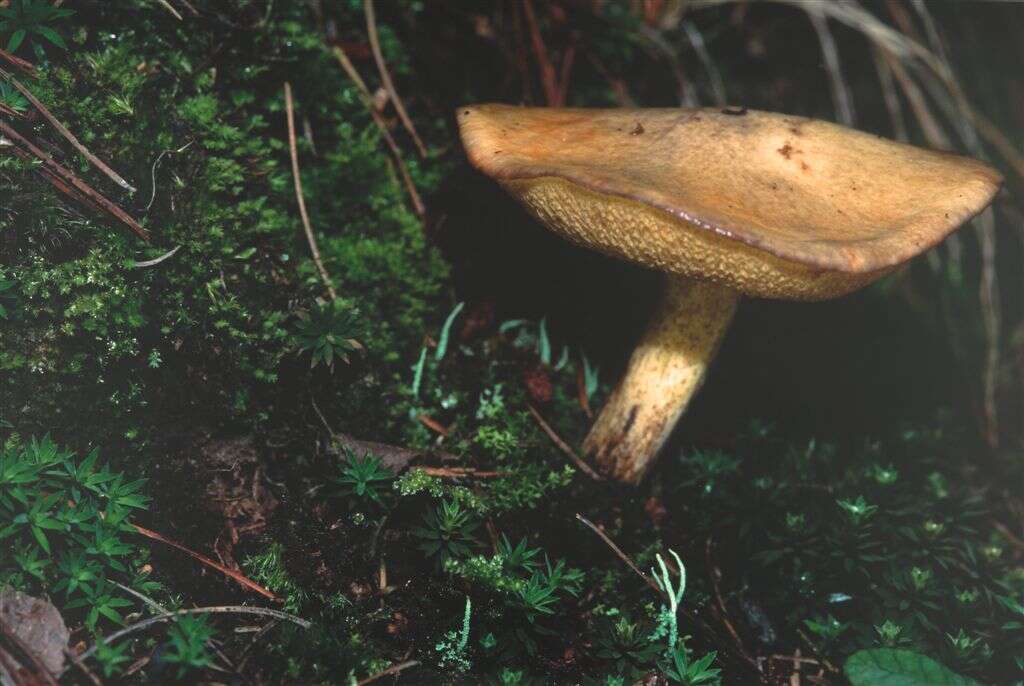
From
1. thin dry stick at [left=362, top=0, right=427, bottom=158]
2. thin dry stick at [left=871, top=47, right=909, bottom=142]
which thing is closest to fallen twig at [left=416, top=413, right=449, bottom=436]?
thin dry stick at [left=362, top=0, right=427, bottom=158]

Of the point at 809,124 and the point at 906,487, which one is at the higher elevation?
the point at 809,124

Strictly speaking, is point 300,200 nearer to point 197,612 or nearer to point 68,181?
point 68,181

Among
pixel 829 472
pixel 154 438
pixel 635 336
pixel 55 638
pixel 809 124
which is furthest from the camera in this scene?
pixel 635 336

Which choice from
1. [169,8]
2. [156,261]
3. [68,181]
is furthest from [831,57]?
[68,181]

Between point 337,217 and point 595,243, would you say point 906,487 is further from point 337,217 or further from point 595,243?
point 337,217

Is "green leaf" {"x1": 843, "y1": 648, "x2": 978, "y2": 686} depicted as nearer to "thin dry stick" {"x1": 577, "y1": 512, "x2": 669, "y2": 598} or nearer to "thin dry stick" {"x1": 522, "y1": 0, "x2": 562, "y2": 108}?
"thin dry stick" {"x1": 577, "y1": 512, "x2": 669, "y2": 598}

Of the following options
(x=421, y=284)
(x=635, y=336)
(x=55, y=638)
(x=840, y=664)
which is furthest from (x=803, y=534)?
(x=55, y=638)

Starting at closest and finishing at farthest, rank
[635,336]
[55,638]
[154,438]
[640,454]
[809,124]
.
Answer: [55,638] → [154,438] → [809,124] → [640,454] → [635,336]
